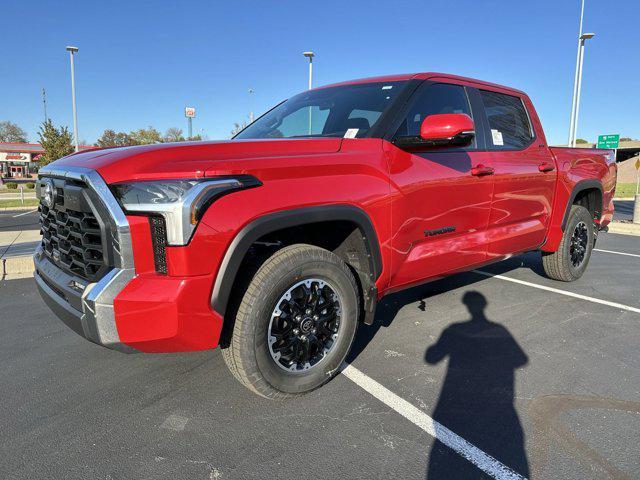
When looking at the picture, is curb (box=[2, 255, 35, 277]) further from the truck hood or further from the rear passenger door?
the rear passenger door

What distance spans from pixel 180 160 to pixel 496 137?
2912mm

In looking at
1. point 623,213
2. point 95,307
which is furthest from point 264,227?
point 623,213

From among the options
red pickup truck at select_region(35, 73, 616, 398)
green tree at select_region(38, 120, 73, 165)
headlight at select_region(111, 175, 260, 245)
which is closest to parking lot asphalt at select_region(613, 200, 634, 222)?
red pickup truck at select_region(35, 73, 616, 398)

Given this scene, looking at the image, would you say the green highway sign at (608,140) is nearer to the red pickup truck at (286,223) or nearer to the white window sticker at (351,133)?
the red pickup truck at (286,223)

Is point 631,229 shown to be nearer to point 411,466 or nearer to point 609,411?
point 609,411

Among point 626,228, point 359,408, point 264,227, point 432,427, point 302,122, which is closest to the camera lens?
point 264,227

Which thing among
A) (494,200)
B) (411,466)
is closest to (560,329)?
(494,200)

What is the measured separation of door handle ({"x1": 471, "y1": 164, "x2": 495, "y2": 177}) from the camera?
3449 mm

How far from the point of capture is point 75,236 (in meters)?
2.32

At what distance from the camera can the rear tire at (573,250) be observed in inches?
196

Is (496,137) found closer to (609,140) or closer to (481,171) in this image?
(481,171)

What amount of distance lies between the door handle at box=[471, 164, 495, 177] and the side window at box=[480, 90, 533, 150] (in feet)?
1.18

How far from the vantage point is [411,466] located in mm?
2086

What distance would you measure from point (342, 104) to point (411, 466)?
2564 millimetres
